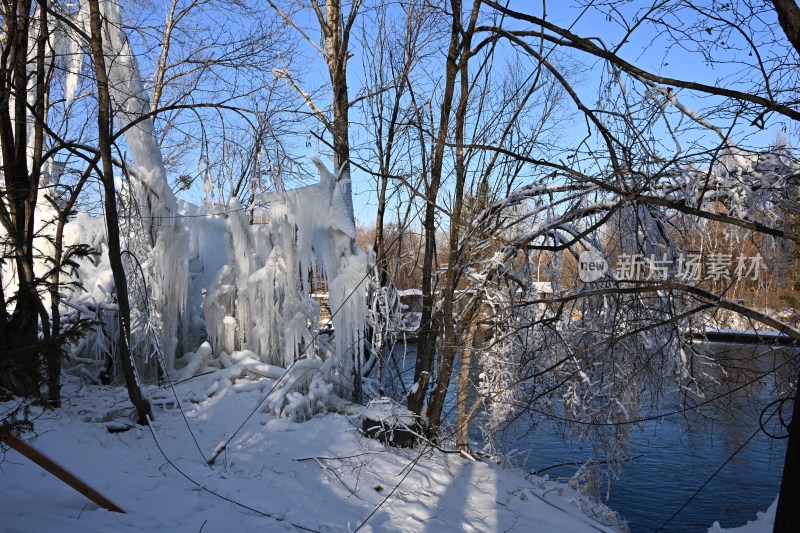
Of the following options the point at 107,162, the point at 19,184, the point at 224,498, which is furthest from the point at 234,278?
the point at 224,498

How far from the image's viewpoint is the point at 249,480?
214 inches

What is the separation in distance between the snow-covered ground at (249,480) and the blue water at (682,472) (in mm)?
1287

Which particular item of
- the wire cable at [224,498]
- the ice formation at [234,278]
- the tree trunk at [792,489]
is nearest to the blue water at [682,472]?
the ice formation at [234,278]

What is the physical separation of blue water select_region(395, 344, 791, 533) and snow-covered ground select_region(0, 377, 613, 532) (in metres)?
1.29

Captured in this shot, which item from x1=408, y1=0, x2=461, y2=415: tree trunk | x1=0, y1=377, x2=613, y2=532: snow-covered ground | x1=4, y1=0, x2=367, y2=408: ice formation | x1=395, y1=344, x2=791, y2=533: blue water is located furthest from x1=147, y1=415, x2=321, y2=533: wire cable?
x1=395, y1=344, x2=791, y2=533: blue water

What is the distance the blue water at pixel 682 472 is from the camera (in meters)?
7.71

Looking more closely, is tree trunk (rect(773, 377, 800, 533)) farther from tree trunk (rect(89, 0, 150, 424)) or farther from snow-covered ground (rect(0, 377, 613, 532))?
tree trunk (rect(89, 0, 150, 424))

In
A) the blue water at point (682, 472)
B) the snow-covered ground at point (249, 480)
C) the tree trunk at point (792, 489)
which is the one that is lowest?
the blue water at point (682, 472)

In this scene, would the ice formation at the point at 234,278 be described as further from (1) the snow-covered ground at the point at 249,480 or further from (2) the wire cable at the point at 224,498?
(2) the wire cable at the point at 224,498

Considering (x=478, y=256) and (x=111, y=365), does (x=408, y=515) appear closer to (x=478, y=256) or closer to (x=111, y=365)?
(x=478, y=256)

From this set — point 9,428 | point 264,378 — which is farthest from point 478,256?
point 9,428

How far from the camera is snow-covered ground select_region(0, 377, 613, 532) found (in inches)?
169

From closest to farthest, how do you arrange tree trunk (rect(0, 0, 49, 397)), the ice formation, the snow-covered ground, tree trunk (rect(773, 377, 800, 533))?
1. tree trunk (rect(773, 377, 800, 533))
2. the snow-covered ground
3. tree trunk (rect(0, 0, 49, 397))
4. the ice formation

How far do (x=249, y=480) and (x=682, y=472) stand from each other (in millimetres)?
6474
